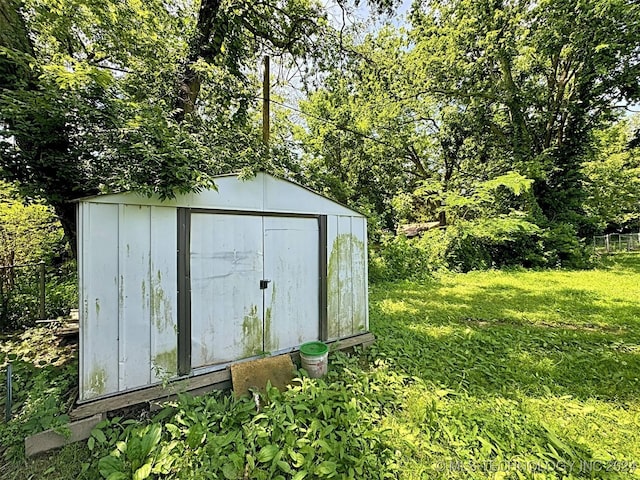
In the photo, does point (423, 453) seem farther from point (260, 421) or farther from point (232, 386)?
point (232, 386)

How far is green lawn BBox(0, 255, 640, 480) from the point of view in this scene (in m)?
1.88

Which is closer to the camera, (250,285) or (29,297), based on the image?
(250,285)

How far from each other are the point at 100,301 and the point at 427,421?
279 cm

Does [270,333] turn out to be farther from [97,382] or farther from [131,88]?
[131,88]

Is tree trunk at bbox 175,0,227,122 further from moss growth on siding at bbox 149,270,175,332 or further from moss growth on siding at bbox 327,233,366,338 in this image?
moss growth on siding at bbox 327,233,366,338

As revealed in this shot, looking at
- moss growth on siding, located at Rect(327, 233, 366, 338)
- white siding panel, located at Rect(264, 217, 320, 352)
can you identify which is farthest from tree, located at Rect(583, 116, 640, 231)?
white siding panel, located at Rect(264, 217, 320, 352)

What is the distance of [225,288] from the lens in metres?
2.84

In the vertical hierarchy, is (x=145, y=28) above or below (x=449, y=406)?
above

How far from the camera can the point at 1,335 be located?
4.05 m

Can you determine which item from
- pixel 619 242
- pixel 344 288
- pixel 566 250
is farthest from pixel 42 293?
pixel 619 242

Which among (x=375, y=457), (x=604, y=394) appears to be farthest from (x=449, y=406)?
(x=604, y=394)

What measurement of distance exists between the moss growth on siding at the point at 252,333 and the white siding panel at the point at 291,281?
0.26 feet

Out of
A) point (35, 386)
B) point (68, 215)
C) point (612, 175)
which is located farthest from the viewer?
point (612, 175)

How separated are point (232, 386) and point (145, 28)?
5862 millimetres
